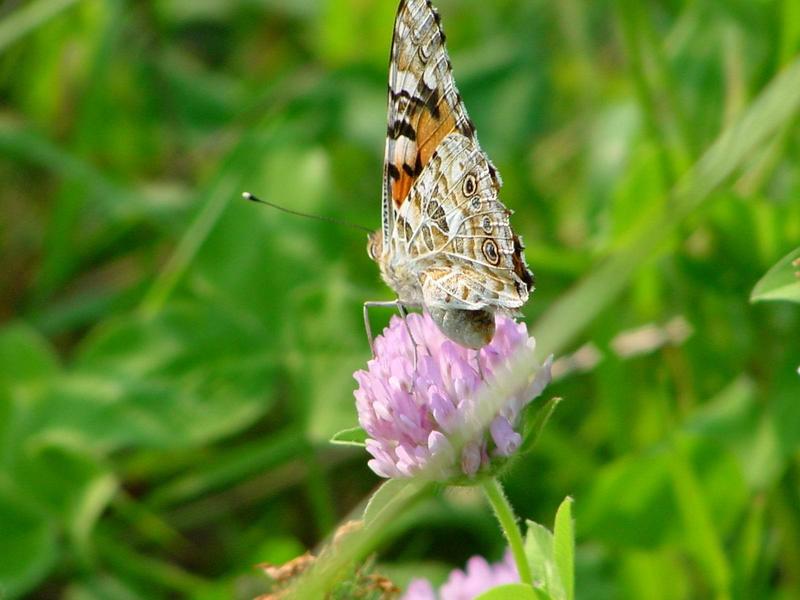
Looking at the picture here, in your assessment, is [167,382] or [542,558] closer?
[542,558]

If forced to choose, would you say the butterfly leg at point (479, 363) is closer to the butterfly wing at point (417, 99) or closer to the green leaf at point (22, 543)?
the butterfly wing at point (417, 99)

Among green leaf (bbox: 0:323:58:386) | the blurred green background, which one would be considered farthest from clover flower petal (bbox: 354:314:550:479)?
green leaf (bbox: 0:323:58:386)

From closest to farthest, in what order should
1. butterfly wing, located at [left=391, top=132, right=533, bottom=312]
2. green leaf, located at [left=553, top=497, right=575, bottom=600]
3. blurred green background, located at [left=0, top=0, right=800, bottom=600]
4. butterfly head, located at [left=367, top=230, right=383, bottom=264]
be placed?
green leaf, located at [left=553, top=497, right=575, bottom=600], butterfly wing, located at [left=391, top=132, right=533, bottom=312], butterfly head, located at [left=367, top=230, right=383, bottom=264], blurred green background, located at [left=0, top=0, right=800, bottom=600]

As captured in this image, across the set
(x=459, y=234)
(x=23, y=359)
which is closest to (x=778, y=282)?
(x=459, y=234)

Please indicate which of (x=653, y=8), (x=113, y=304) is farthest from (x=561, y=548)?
(x=653, y=8)

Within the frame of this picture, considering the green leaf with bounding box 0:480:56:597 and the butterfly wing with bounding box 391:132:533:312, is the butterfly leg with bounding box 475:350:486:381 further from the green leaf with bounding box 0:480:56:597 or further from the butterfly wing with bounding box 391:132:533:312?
the green leaf with bounding box 0:480:56:597

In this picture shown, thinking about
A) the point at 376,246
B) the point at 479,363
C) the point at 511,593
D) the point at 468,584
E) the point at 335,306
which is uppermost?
the point at 335,306

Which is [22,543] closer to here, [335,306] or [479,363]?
[335,306]
